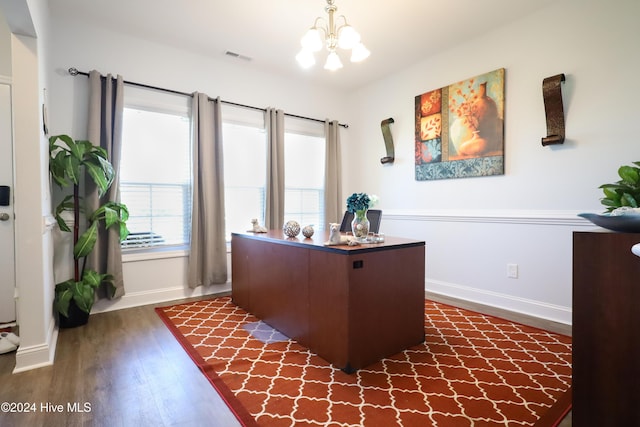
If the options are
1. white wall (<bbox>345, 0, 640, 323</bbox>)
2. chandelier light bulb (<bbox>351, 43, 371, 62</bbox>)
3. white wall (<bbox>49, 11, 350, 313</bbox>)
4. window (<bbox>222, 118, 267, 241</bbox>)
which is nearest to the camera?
chandelier light bulb (<bbox>351, 43, 371, 62</bbox>)

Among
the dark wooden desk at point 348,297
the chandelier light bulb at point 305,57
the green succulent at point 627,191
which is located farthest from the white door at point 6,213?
the green succulent at point 627,191

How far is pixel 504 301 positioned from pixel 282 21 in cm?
335

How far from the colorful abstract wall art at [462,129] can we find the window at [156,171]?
2679 millimetres

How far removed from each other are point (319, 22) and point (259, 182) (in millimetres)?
1885

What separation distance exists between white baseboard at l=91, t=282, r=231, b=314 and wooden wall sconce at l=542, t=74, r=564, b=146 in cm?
356

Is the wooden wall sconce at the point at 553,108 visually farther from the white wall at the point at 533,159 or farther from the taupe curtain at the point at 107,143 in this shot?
the taupe curtain at the point at 107,143

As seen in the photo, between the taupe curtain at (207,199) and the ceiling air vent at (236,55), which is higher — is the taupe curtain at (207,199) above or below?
below

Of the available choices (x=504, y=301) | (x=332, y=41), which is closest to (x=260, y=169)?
(x=332, y=41)

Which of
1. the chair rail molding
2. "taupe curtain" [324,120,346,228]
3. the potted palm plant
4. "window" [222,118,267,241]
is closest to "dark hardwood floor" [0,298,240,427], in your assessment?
the potted palm plant

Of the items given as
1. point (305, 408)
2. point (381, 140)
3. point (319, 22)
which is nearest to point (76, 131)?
point (319, 22)

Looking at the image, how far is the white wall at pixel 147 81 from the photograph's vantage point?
2885 millimetres

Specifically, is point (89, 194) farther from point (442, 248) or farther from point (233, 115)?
point (442, 248)

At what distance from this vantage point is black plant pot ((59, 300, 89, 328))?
258cm

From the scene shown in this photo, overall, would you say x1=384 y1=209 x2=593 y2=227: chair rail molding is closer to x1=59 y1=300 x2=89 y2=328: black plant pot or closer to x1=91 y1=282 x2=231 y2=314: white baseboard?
x1=91 y1=282 x2=231 y2=314: white baseboard
